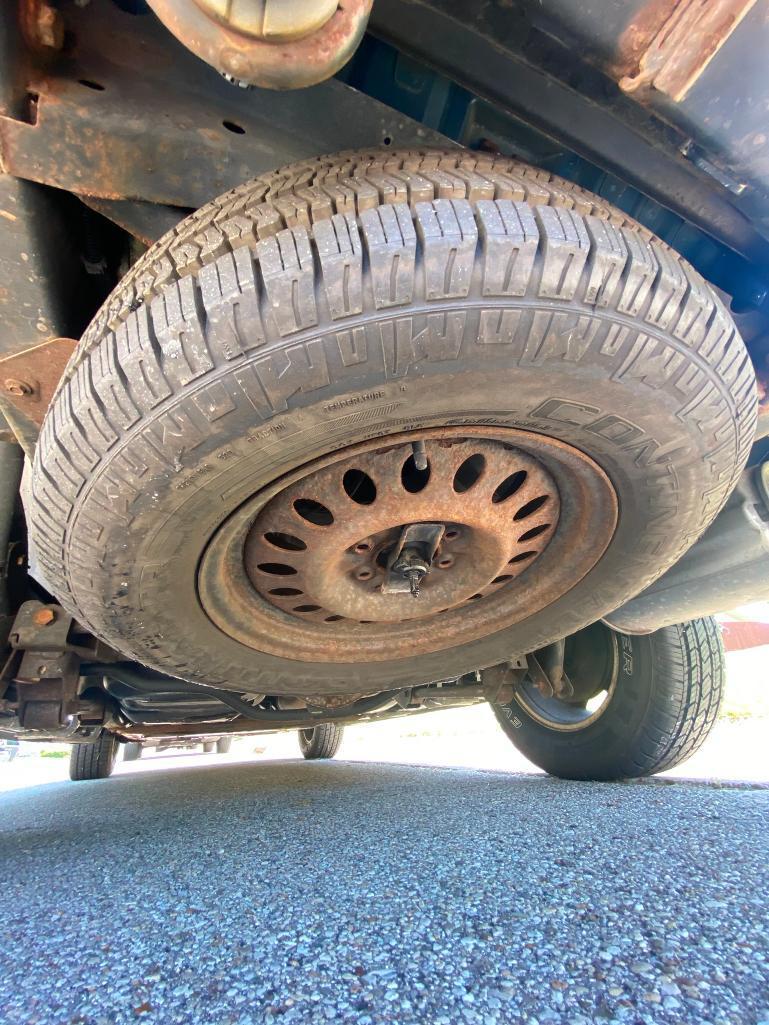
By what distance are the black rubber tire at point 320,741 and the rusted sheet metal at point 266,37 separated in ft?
17.2

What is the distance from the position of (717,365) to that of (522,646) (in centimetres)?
98

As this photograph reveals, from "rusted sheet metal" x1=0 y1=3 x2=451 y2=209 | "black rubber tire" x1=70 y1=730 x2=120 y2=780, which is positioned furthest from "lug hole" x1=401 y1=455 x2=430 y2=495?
"black rubber tire" x1=70 y1=730 x2=120 y2=780

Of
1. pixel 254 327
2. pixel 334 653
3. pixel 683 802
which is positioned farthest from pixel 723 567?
pixel 254 327

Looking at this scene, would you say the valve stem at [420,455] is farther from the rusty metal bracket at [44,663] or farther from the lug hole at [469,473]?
the rusty metal bracket at [44,663]

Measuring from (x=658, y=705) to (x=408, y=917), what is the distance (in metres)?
1.55

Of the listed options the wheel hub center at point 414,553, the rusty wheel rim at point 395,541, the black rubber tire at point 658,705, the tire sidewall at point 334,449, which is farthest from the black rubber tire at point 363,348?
the black rubber tire at point 658,705

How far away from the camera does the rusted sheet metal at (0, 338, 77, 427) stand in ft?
3.65

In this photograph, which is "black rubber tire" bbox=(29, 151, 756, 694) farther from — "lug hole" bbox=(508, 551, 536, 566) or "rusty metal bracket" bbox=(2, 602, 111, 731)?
"rusty metal bracket" bbox=(2, 602, 111, 731)

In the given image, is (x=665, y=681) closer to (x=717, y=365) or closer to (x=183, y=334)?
(x=717, y=365)

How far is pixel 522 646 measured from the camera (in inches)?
65.4

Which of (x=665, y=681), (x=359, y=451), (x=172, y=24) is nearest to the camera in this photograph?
(x=172, y=24)

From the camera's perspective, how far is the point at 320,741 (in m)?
5.46

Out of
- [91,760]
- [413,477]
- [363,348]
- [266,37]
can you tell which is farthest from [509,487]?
[91,760]

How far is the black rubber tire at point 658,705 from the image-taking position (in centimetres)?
213
